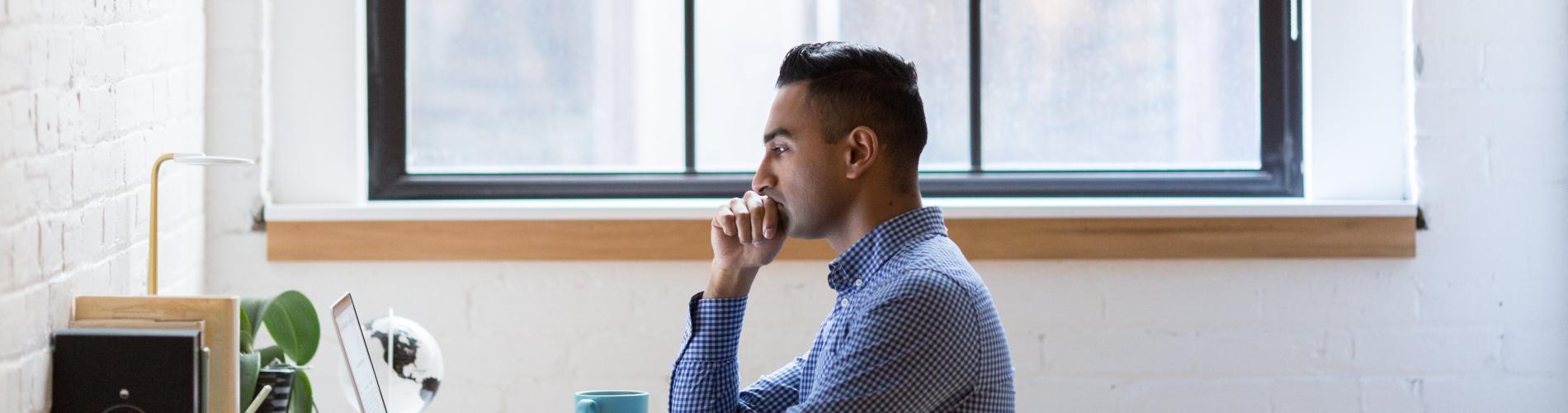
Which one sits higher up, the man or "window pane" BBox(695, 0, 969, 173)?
"window pane" BBox(695, 0, 969, 173)

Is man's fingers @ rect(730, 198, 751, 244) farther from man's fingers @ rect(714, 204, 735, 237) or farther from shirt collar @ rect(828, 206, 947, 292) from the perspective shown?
shirt collar @ rect(828, 206, 947, 292)

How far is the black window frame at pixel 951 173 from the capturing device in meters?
2.43

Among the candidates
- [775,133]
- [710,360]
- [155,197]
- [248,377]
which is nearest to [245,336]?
[248,377]

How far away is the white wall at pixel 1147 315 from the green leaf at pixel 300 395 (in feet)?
1.96

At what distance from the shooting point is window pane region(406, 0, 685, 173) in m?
2.47

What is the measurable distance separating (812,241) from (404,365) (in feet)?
2.33

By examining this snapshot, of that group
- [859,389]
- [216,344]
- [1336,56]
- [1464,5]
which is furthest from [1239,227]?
[216,344]

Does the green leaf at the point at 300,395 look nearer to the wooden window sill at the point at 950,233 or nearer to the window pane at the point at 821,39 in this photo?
the wooden window sill at the point at 950,233

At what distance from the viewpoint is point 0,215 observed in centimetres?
134

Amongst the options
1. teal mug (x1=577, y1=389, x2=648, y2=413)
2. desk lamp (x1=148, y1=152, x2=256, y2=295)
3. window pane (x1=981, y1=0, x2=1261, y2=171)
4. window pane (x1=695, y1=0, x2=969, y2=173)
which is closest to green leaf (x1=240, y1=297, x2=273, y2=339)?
desk lamp (x1=148, y1=152, x2=256, y2=295)

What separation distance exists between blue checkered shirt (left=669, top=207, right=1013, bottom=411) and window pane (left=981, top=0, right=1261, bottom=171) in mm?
955

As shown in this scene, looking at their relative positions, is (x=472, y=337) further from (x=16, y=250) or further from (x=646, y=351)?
(x=16, y=250)

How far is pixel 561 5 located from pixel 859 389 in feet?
4.39

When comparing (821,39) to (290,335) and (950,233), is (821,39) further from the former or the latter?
(290,335)
